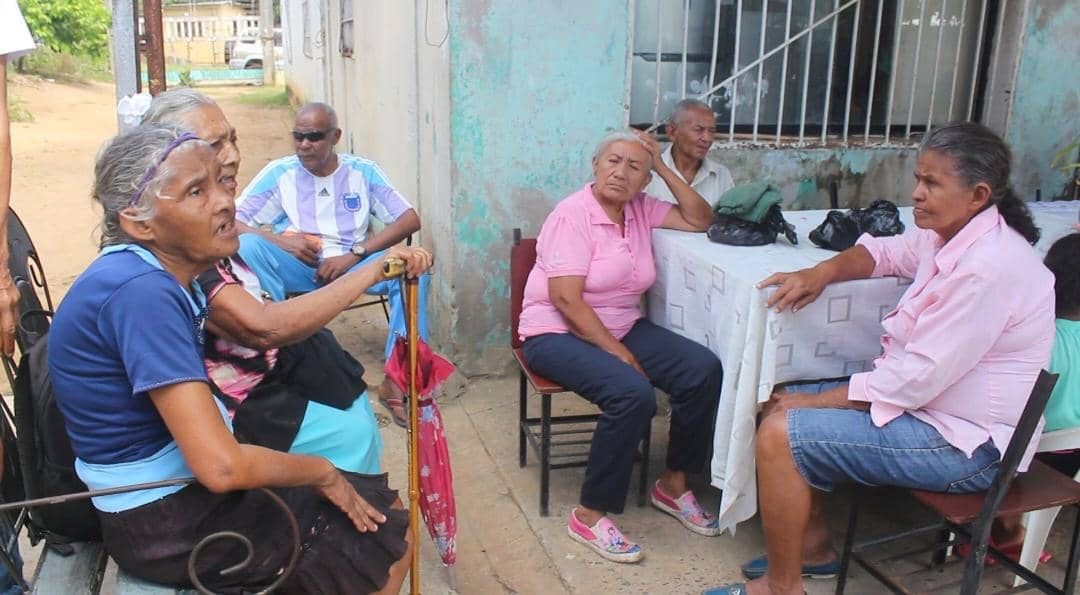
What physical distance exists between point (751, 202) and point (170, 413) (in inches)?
84.0

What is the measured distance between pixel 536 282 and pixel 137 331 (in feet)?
5.82

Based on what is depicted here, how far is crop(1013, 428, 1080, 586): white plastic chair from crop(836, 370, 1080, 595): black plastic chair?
8 centimetres

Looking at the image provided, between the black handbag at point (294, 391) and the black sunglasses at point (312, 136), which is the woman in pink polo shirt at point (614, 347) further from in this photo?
the black sunglasses at point (312, 136)

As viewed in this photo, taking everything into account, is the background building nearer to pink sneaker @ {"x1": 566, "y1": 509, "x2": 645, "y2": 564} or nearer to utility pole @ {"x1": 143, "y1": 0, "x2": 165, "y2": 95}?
utility pole @ {"x1": 143, "y1": 0, "x2": 165, "y2": 95}

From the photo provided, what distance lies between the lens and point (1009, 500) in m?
2.27

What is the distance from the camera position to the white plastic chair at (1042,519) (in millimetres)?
2482

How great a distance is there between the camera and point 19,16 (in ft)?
7.96

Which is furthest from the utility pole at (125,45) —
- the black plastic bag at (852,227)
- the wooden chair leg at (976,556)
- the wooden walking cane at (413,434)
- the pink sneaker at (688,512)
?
the wooden chair leg at (976,556)

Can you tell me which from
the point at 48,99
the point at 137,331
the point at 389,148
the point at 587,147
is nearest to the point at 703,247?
the point at 587,147

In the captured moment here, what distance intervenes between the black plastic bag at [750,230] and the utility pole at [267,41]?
77.9ft

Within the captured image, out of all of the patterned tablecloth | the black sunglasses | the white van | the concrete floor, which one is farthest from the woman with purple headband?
the white van

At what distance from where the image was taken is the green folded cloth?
3047 millimetres

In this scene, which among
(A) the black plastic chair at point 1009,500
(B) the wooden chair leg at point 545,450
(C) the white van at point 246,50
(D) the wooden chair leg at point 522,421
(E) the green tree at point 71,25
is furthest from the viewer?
(C) the white van at point 246,50

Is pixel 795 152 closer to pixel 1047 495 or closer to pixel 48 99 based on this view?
pixel 1047 495
